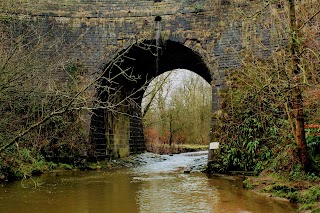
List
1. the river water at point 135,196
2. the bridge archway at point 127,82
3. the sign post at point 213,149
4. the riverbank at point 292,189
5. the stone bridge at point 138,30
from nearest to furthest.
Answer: the riverbank at point 292,189 < the river water at point 135,196 < the sign post at point 213,149 < the stone bridge at point 138,30 < the bridge archway at point 127,82

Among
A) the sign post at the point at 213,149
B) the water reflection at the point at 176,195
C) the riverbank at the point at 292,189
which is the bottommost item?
the water reflection at the point at 176,195

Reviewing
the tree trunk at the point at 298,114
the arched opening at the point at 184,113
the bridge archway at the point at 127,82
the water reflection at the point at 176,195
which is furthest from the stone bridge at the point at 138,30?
the arched opening at the point at 184,113

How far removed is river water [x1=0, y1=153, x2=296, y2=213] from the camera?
588 centimetres

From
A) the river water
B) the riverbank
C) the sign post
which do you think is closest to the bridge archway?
the sign post

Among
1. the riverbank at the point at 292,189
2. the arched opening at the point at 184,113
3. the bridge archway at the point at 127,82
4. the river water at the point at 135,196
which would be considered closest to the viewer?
the riverbank at the point at 292,189

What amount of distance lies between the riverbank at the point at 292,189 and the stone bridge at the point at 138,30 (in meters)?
4.57

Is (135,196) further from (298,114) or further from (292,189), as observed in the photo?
(298,114)

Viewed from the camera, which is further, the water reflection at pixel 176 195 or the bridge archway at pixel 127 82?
the bridge archway at pixel 127 82

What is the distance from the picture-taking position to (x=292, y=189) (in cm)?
668

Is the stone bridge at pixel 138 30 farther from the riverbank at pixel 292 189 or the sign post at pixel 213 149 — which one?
the riverbank at pixel 292 189

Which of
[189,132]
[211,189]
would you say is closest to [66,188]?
[211,189]

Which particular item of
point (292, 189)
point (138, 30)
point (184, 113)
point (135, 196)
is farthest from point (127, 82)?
point (184, 113)

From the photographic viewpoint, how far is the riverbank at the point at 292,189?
18.6ft

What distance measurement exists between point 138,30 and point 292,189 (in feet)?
27.4
